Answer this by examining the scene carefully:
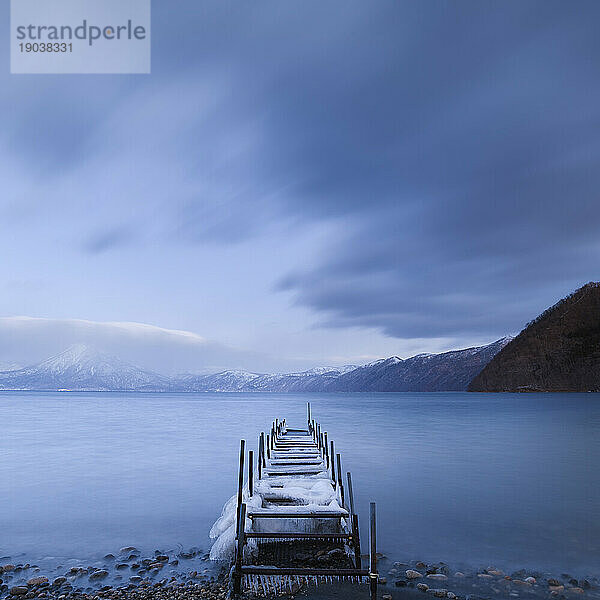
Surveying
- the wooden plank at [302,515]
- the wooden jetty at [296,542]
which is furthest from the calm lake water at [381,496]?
the wooden plank at [302,515]

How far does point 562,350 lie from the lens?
185125 mm

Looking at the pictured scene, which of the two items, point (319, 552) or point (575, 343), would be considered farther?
point (575, 343)

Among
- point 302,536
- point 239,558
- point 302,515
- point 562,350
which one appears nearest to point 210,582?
point 239,558

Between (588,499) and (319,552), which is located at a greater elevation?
(319,552)

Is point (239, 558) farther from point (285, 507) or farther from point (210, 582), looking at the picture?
point (285, 507)

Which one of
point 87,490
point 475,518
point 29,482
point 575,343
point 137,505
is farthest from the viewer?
point 575,343

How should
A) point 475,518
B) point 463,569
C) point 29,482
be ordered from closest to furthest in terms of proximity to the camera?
point 463,569 → point 475,518 → point 29,482

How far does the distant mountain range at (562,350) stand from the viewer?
178 m

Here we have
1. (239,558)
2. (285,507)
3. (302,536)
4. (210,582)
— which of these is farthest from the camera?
(285,507)

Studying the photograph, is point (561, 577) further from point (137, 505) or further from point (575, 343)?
point (575, 343)

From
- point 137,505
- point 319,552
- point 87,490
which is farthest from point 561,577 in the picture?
point 87,490

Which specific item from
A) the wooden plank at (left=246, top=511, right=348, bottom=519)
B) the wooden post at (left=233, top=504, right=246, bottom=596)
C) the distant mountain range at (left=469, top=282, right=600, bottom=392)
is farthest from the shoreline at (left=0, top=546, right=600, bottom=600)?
the distant mountain range at (left=469, top=282, right=600, bottom=392)

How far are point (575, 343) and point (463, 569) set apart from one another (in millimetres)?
191532

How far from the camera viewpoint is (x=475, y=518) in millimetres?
16562
